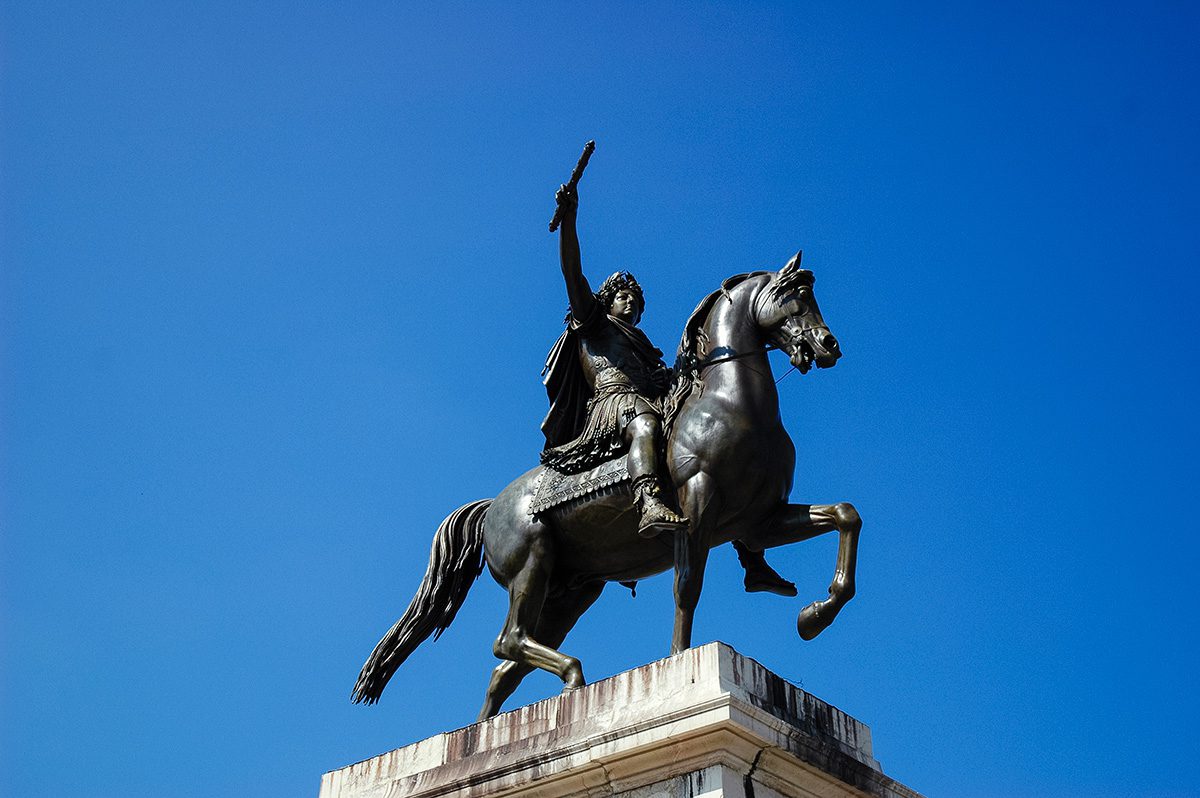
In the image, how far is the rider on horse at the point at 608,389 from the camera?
10977mm

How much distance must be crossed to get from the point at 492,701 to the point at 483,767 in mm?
1401

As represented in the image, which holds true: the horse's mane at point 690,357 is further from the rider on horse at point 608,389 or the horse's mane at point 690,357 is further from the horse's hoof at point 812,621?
the horse's hoof at point 812,621

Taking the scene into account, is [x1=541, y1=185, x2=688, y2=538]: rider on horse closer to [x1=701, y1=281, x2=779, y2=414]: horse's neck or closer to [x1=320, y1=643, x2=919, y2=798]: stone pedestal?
[x1=701, y1=281, x2=779, y2=414]: horse's neck

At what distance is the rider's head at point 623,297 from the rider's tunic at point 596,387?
0.15 m

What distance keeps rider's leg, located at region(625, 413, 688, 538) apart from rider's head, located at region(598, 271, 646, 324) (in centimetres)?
142

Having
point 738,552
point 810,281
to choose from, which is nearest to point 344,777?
point 738,552

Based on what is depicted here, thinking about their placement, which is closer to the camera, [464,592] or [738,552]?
[738,552]

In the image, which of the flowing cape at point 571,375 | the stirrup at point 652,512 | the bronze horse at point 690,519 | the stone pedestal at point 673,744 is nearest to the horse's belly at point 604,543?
the bronze horse at point 690,519

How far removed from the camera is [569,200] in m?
11.6

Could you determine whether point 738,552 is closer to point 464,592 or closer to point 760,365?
point 760,365

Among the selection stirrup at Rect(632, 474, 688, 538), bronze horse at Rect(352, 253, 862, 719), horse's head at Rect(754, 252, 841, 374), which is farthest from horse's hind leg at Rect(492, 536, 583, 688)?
horse's head at Rect(754, 252, 841, 374)

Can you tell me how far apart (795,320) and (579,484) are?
2082 mm

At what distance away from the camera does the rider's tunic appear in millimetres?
11359

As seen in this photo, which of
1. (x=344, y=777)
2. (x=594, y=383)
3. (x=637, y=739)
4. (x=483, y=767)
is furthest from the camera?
(x=594, y=383)
